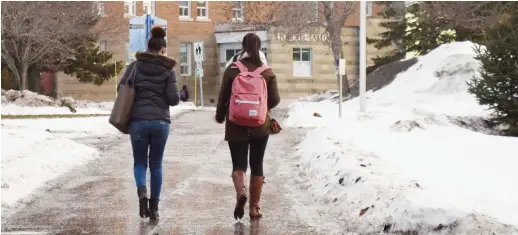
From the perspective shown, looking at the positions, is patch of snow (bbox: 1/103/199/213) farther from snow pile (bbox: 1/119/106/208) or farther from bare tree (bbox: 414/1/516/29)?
bare tree (bbox: 414/1/516/29)

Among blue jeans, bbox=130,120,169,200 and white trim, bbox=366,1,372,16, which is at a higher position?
white trim, bbox=366,1,372,16

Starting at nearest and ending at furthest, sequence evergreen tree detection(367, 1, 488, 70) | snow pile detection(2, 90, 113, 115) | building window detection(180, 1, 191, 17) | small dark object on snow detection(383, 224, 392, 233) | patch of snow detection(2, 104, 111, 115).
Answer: small dark object on snow detection(383, 224, 392, 233)
patch of snow detection(2, 104, 111, 115)
snow pile detection(2, 90, 113, 115)
evergreen tree detection(367, 1, 488, 70)
building window detection(180, 1, 191, 17)

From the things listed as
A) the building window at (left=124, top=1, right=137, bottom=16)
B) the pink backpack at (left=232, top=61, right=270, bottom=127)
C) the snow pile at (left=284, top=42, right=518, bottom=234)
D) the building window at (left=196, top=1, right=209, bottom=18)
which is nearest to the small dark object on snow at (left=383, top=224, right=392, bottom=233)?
the snow pile at (left=284, top=42, right=518, bottom=234)

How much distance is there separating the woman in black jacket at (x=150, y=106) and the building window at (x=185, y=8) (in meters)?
51.0

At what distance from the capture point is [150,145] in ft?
30.6

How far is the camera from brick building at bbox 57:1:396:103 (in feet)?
184

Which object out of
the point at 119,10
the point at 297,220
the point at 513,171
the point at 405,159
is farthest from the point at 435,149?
the point at 119,10

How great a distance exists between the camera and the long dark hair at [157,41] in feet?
30.7

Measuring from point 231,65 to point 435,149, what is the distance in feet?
23.4

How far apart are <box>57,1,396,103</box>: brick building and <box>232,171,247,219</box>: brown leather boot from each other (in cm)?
4647

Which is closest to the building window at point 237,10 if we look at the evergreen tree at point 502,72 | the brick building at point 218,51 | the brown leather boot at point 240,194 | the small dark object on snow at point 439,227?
the brick building at point 218,51

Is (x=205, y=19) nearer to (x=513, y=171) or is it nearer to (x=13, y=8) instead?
(x=13, y=8)

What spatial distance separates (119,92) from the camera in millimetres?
9180

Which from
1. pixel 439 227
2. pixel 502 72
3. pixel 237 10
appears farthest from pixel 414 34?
pixel 439 227
